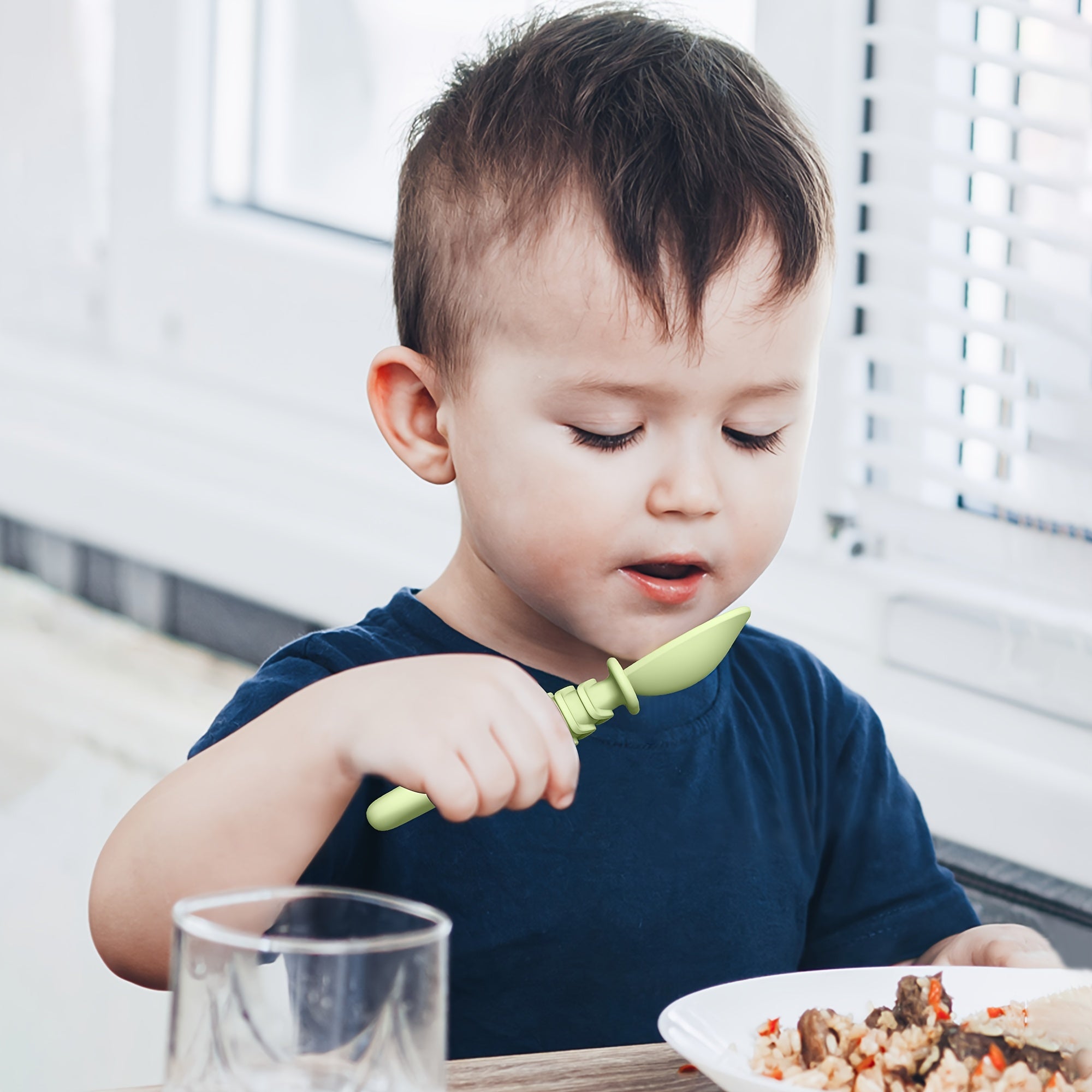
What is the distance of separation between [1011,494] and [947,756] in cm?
19

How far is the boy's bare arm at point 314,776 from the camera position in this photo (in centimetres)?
51

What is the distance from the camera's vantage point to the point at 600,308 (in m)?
0.61

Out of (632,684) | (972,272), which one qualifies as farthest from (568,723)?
(972,272)

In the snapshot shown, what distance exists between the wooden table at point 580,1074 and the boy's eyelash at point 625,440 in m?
0.24

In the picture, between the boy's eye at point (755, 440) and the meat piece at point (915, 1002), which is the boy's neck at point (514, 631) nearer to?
the boy's eye at point (755, 440)

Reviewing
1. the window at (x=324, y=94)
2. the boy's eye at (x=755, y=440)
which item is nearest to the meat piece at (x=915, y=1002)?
the boy's eye at (x=755, y=440)

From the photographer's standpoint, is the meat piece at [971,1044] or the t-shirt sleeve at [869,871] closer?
the meat piece at [971,1044]

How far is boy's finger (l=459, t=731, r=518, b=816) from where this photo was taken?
1.65ft

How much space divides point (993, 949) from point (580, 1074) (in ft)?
0.86

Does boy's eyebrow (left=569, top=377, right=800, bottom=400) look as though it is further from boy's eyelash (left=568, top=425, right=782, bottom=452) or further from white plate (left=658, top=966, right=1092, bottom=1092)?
white plate (left=658, top=966, right=1092, bottom=1092)

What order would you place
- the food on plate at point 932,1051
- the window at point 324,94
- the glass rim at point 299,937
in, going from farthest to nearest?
the window at point 324,94 → the food on plate at point 932,1051 → the glass rim at point 299,937

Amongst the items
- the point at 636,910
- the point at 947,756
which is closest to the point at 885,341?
the point at 947,756

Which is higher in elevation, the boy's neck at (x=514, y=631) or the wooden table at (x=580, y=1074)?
the boy's neck at (x=514, y=631)

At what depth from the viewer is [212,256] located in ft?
5.72
